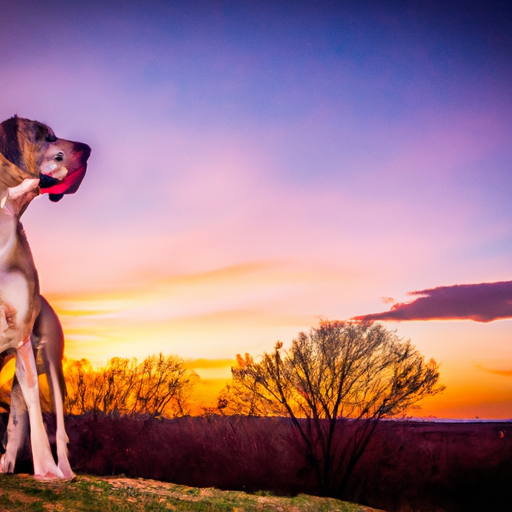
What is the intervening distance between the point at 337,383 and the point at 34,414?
5655 mm

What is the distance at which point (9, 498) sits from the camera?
21.7 ft

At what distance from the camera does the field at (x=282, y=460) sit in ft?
36.9

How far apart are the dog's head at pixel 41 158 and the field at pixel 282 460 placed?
4571 mm

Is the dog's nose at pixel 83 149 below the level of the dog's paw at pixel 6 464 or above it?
above

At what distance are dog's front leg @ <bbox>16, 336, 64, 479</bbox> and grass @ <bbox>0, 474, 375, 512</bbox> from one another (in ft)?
0.80

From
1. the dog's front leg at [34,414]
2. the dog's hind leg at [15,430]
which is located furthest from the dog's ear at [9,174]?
the dog's hind leg at [15,430]

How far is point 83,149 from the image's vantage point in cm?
945

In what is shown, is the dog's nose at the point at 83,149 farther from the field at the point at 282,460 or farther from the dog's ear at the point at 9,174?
the field at the point at 282,460

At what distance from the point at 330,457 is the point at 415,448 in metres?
2.41

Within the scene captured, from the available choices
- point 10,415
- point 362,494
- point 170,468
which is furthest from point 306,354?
→ point 10,415

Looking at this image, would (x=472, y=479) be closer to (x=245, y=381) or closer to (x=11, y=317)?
(x=245, y=381)

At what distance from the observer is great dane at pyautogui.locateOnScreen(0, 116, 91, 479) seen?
8156mm

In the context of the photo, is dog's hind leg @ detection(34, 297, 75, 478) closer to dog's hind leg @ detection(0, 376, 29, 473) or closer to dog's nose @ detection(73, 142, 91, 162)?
dog's hind leg @ detection(0, 376, 29, 473)

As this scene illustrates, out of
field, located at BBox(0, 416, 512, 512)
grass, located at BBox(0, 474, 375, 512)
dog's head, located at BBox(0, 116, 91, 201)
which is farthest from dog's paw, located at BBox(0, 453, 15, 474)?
dog's head, located at BBox(0, 116, 91, 201)
